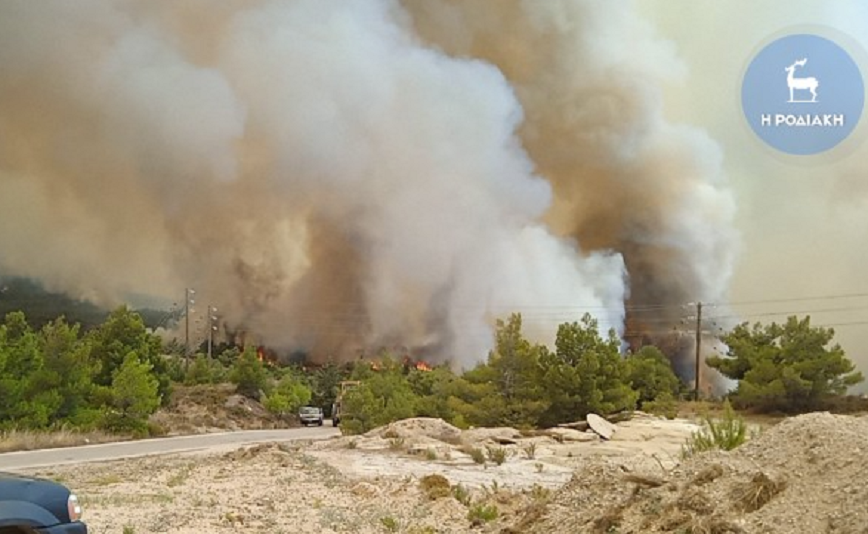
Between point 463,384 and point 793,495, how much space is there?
1828 cm

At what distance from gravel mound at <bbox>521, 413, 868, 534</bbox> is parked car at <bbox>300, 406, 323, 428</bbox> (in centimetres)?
2558

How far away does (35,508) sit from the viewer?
3832mm

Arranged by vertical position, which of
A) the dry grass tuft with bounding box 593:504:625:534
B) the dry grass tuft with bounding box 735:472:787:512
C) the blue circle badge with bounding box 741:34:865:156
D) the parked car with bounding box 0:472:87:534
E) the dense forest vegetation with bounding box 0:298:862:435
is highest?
the blue circle badge with bounding box 741:34:865:156

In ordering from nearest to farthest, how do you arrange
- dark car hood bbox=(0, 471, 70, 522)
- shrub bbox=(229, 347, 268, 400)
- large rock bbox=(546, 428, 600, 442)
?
dark car hood bbox=(0, 471, 70, 522) → large rock bbox=(546, 428, 600, 442) → shrub bbox=(229, 347, 268, 400)

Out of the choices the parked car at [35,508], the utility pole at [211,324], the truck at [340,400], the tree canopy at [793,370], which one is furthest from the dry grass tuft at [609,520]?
the utility pole at [211,324]

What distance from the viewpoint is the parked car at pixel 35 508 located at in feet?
12.2

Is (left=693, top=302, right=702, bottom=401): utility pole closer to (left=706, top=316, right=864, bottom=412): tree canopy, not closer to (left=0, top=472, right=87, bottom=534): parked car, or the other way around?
(left=706, top=316, right=864, bottom=412): tree canopy

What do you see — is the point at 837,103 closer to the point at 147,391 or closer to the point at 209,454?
the point at 209,454

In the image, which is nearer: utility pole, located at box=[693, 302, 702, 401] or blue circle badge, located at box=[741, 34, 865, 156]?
blue circle badge, located at box=[741, 34, 865, 156]

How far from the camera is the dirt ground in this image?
4.83 metres

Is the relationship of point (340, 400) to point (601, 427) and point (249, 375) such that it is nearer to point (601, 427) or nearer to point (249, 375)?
point (249, 375)

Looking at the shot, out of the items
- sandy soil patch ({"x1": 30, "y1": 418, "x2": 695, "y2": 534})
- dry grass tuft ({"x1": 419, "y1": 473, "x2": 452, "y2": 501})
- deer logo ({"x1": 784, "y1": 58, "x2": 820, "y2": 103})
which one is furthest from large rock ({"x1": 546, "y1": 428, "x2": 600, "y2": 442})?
deer logo ({"x1": 784, "y1": 58, "x2": 820, "y2": 103})

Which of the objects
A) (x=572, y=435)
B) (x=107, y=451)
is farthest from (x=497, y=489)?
(x=107, y=451)

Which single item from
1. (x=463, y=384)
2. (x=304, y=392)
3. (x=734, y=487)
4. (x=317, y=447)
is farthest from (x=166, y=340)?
(x=734, y=487)
